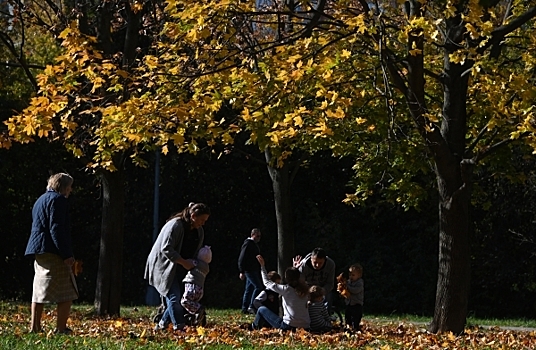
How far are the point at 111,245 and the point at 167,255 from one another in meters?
5.61

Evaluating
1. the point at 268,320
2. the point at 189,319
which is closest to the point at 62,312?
the point at 189,319

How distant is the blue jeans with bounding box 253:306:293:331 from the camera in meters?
12.5

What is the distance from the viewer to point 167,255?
1113 cm

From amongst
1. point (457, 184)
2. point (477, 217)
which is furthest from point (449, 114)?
point (477, 217)

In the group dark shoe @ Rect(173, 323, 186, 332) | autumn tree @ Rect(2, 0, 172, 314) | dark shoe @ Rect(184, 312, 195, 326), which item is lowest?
dark shoe @ Rect(173, 323, 186, 332)

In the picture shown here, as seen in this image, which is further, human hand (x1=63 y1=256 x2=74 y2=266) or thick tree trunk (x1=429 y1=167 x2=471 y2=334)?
thick tree trunk (x1=429 y1=167 x2=471 y2=334)

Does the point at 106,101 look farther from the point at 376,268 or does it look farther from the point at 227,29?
the point at 376,268

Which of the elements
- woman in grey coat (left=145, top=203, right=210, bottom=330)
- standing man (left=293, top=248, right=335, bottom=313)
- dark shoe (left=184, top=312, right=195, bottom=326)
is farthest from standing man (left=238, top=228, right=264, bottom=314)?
woman in grey coat (left=145, top=203, right=210, bottom=330)

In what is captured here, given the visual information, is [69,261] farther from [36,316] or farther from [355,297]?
[355,297]

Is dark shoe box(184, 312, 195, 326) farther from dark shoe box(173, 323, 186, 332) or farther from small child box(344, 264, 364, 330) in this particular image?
small child box(344, 264, 364, 330)

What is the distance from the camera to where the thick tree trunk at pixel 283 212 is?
58.2ft

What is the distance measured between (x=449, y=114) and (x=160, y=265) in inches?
174

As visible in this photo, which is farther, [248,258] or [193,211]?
[248,258]

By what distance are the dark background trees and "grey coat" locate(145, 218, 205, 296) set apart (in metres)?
11.6
